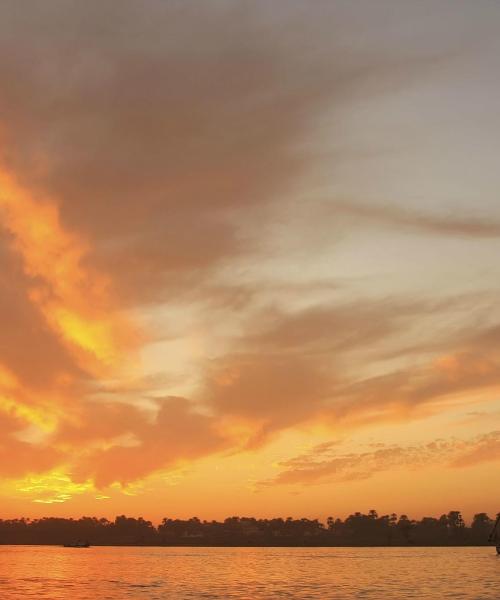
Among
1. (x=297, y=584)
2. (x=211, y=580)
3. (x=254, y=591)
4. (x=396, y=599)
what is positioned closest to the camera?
(x=396, y=599)

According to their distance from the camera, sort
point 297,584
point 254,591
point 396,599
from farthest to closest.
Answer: point 297,584 → point 254,591 → point 396,599

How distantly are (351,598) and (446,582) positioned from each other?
4278 centimetres

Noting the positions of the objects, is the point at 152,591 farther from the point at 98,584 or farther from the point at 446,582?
the point at 446,582

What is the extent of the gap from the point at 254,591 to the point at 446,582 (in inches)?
1705

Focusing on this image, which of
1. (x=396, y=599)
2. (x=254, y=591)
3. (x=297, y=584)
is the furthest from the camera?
(x=297, y=584)

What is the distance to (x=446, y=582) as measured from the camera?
142m

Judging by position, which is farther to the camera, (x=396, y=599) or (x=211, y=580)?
(x=211, y=580)

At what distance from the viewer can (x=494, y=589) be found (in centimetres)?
12062

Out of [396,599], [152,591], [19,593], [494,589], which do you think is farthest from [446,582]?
[19,593]

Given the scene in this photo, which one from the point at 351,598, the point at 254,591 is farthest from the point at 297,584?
the point at 351,598

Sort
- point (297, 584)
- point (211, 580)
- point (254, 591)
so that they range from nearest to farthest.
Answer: point (254, 591) < point (297, 584) < point (211, 580)

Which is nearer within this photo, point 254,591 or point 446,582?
point 254,591

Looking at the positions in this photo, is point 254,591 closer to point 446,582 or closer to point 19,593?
point 19,593

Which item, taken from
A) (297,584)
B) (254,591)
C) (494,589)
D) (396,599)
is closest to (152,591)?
(254,591)
